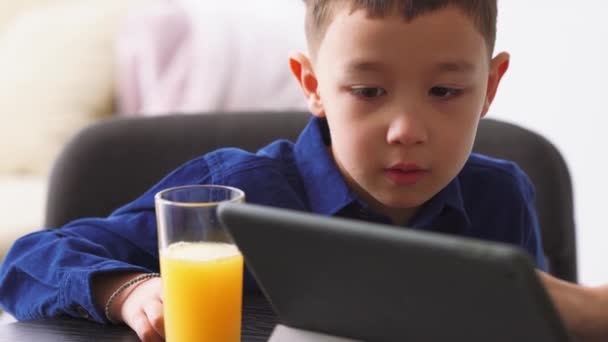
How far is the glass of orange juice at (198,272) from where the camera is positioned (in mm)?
687

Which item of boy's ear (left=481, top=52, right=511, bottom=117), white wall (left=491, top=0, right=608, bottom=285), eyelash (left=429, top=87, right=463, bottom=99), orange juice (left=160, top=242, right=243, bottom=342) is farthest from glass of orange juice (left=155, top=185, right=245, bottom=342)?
white wall (left=491, top=0, right=608, bottom=285)

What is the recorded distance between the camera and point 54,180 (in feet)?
4.13

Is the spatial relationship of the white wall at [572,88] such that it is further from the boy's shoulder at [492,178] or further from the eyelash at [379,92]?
the eyelash at [379,92]

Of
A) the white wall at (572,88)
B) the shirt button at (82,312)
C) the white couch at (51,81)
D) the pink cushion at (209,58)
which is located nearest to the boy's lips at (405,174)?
the shirt button at (82,312)

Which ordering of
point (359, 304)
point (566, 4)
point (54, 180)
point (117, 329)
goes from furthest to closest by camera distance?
point (566, 4) → point (54, 180) → point (117, 329) → point (359, 304)

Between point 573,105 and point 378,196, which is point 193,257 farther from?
point 573,105

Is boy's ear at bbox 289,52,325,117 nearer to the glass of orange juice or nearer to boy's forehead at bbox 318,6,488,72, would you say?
boy's forehead at bbox 318,6,488,72

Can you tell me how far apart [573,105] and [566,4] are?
0.85 feet

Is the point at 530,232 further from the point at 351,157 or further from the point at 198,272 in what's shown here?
the point at 198,272

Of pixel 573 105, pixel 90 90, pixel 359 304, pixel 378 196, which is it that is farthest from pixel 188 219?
pixel 90 90

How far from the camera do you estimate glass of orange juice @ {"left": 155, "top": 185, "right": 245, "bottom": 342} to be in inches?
27.0

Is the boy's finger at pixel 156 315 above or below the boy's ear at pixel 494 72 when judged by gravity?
below

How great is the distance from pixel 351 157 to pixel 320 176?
0.41ft

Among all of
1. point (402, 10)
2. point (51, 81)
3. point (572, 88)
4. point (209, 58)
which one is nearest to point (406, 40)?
point (402, 10)
